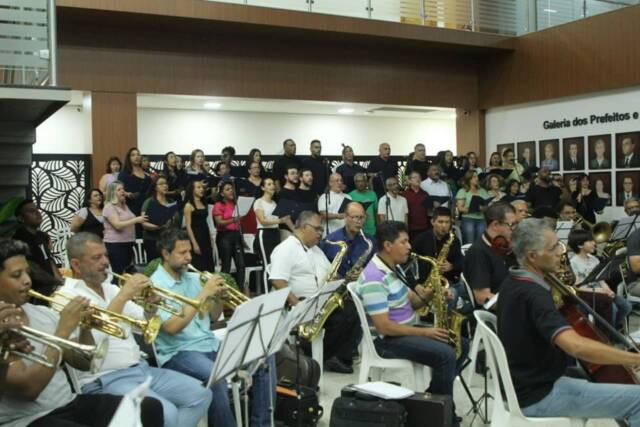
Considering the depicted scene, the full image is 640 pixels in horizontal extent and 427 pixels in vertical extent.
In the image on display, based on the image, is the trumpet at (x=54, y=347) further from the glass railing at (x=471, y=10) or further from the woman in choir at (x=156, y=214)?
the glass railing at (x=471, y=10)

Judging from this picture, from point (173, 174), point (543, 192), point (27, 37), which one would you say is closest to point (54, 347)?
point (27, 37)

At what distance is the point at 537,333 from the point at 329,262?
9.80ft

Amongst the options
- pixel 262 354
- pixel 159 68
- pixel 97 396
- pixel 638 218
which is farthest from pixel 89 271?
pixel 159 68

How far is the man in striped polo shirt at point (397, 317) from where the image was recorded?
4.37 meters

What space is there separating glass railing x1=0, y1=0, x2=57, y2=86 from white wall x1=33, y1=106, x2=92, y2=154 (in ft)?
→ 25.3

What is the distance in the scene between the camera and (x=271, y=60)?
1206 cm

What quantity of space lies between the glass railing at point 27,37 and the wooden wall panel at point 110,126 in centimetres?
493

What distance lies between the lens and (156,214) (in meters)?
8.07

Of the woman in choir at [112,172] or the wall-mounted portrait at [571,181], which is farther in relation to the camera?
the wall-mounted portrait at [571,181]

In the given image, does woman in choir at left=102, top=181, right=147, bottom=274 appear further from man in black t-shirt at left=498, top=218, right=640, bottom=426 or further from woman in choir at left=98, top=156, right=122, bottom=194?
man in black t-shirt at left=498, top=218, right=640, bottom=426

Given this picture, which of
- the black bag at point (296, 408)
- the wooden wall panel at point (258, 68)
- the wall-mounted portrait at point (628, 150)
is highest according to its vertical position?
the wooden wall panel at point (258, 68)

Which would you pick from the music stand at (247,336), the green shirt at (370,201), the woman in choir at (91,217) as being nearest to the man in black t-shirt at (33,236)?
the woman in choir at (91,217)

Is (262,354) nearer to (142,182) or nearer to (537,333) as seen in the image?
(537,333)

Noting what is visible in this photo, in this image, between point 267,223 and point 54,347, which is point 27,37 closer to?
point 267,223
